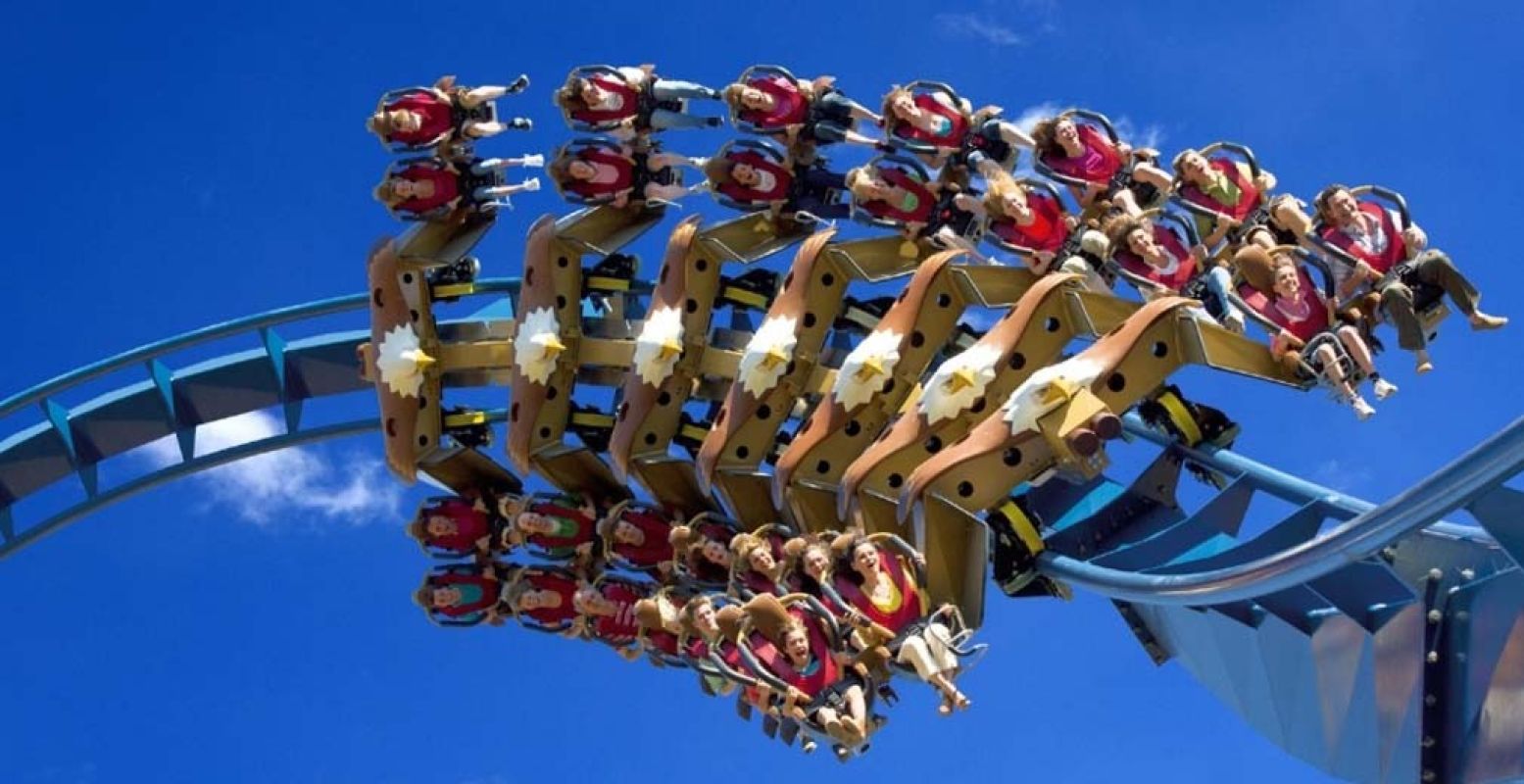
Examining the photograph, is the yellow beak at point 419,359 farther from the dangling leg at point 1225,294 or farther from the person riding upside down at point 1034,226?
the dangling leg at point 1225,294

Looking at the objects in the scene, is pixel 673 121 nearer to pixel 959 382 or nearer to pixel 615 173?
pixel 615 173

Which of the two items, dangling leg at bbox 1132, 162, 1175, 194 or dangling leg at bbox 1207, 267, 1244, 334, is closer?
dangling leg at bbox 1207, 267, 1244, 334

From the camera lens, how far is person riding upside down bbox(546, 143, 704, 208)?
12.4 m

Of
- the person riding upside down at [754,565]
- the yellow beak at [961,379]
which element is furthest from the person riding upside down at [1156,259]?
the person riding upside down at [754,565]

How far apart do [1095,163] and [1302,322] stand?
5.06 ft

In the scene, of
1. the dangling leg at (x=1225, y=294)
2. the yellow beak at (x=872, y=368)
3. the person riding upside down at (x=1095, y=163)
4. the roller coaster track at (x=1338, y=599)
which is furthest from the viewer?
the person riding upside down at (x=1095, y=163)

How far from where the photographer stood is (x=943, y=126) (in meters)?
11.6

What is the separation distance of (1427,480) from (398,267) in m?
6.50

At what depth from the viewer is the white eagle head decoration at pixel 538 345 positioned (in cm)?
1216

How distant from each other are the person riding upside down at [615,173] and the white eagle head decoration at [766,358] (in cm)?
138

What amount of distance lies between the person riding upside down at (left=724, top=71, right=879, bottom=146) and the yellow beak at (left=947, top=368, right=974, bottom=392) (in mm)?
1946

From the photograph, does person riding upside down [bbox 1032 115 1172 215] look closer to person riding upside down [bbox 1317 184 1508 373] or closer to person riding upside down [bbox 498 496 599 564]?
person riding upside down [bbox 1317 184 1508 373]

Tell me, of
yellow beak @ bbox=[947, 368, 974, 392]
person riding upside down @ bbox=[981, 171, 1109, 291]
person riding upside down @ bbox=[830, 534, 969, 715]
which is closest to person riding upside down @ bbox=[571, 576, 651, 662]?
person riding upside down @ bbox=[830, 534, 969, 715]

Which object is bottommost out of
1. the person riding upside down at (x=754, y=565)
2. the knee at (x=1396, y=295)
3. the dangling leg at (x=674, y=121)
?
the person riding upside down at (x=754, y=565)
